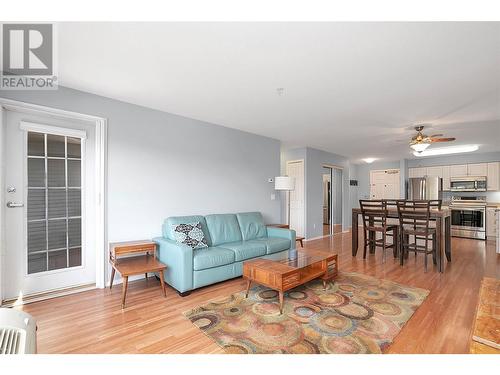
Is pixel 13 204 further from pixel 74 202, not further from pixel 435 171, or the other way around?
pixel 435 171

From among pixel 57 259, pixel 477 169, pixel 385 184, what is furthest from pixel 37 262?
pixel 477 169

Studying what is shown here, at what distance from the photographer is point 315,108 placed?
3.43 meters

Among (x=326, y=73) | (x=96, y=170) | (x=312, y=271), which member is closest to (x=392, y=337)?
(x=312, y=271)

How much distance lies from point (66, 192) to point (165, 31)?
231 centimetres

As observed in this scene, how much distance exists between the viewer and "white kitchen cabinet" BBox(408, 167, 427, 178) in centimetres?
760

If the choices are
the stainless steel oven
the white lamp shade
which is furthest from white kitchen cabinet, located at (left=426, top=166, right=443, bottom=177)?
the white lamp shade

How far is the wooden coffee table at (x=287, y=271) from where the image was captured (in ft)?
8.10

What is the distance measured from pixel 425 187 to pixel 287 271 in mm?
7028

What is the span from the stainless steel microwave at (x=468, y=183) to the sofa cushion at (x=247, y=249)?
658cm

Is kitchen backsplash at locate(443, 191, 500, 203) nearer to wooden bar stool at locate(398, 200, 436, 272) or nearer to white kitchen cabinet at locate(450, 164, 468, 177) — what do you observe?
white kitchen cabinet at locate(450, 164, 468, 177)

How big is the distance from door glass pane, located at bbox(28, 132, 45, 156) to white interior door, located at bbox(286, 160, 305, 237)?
5.11 meters

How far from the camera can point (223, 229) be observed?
3.83 metres

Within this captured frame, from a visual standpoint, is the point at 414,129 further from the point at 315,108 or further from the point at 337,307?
the point at 337,307

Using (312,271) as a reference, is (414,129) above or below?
above
